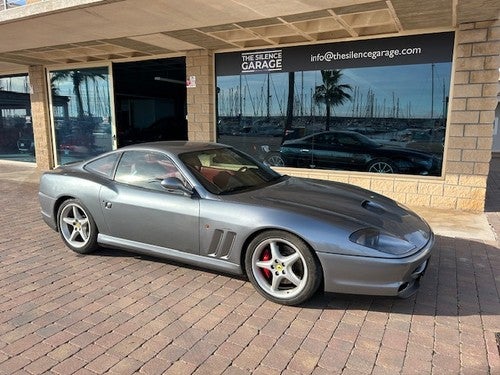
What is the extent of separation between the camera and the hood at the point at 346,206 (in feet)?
10.7

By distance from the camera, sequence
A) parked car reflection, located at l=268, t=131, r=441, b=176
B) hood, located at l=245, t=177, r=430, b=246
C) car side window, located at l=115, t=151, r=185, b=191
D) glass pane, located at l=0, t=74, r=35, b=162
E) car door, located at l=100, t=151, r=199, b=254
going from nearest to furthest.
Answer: hood, located at l=245, t=177, r=430, b=246 < car door, located at l=100, t=151, r=199, b=254 < car side window, located at l=115, t=151, r=185, b=191 < parked car reflection, located at l=268, t=131, r=441, b=176 < glass pane, located at l=0, t=74, r=35, b=162

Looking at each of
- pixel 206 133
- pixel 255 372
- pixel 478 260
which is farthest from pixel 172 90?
pixel 255 372

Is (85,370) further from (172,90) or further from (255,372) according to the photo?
(172,90)

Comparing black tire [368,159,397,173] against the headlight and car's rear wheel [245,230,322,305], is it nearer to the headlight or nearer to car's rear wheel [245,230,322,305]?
the headlight

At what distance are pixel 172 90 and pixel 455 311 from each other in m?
12.0

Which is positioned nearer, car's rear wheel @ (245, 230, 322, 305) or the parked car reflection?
car's rear wheel @ (245, 230, 322, 305)

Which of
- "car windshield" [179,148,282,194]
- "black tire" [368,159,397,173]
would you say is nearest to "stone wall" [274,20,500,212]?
"black tire" [368,159,397,173]

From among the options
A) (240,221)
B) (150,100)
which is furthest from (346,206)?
(150,100)

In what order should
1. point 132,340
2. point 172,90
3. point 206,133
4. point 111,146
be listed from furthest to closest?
point 172,90 → point 111,146 → point 206,133 → point 132,340

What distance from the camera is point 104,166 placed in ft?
14.8

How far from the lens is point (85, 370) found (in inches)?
97.7

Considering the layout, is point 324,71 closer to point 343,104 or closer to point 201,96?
point 343,104

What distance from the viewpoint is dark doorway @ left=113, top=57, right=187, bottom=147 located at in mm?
10453

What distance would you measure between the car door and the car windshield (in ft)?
Result: 0.71
